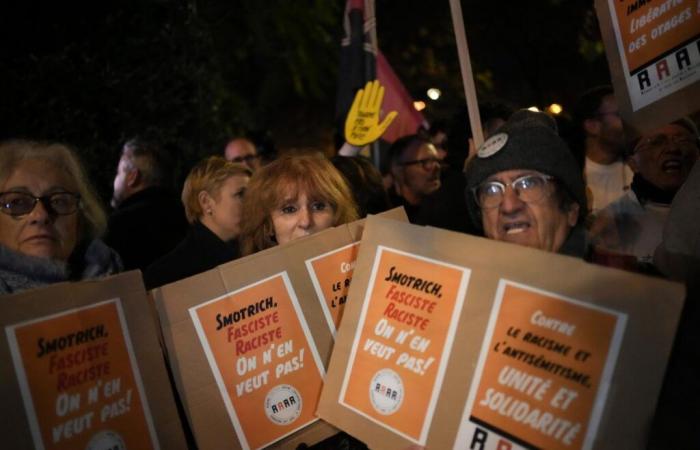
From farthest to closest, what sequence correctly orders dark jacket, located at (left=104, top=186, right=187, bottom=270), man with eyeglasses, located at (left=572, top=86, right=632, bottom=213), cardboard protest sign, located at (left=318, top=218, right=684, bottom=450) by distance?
dark jacket, located at (left=104, top=186, right=187, bottom=270)
man with eyeglasses, located at (left=572, top=86, right=632, bottom=213)
cardboard protest sign, located at (left=318, top=218, right=684, bottom=450)

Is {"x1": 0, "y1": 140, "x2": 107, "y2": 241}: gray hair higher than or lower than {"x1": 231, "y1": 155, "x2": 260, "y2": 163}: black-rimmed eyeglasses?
higher

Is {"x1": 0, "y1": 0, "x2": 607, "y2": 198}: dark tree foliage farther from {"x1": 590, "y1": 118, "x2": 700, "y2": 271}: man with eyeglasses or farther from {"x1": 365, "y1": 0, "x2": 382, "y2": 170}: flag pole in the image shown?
{"x1": 590, "y1": 118, "x2": 700, "y2": 271}: man with eyeglasses

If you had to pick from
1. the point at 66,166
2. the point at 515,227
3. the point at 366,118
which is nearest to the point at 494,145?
the point at 515,227

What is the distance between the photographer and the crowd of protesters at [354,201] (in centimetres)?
200

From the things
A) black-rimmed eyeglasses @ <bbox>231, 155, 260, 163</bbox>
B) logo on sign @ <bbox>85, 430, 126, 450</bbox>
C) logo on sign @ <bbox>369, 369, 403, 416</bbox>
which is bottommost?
logo on sign @ <bbox>85, 430, 126, 450</bbox>

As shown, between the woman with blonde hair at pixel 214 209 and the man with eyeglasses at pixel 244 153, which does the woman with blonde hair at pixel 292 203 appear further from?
the man with eyeglasses at pixel 244 153

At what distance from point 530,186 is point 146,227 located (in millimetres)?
2982

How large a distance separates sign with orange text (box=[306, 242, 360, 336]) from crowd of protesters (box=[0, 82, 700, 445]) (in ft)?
1.61

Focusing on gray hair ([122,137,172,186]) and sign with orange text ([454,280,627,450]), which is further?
gray hair ([122,137,172,186])

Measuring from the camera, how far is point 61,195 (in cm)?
221

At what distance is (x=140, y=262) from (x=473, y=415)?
307 cm

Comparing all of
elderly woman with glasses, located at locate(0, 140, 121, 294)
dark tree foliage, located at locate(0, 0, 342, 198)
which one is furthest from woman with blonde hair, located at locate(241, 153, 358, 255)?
dark tree foliage, located at locate(0, 0, 342, 198)

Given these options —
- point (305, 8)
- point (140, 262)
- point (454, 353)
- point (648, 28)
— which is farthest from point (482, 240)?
point (305, 8)

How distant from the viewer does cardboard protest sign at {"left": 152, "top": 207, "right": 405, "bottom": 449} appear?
179 cm
